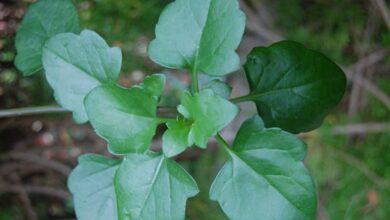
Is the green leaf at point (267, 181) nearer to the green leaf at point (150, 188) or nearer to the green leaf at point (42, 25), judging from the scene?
the green leaf at point (150, 188)

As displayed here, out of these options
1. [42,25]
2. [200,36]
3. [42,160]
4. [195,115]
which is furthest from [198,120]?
[42,160]

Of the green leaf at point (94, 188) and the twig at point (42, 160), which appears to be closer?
the green leaf at point (94, 188)

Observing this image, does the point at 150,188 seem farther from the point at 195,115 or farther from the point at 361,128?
the point at 361,128

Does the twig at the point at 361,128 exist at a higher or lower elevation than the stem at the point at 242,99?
lower

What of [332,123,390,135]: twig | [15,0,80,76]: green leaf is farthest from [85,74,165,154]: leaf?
[332,123,390,135]: twig

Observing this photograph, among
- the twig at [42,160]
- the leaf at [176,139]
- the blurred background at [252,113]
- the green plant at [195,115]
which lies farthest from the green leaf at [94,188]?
the twig at [42,160]

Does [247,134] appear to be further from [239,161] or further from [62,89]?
[62,89]

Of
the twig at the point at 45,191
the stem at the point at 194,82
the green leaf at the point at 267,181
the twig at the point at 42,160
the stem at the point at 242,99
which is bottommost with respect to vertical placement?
the twig at the point at 45,191
